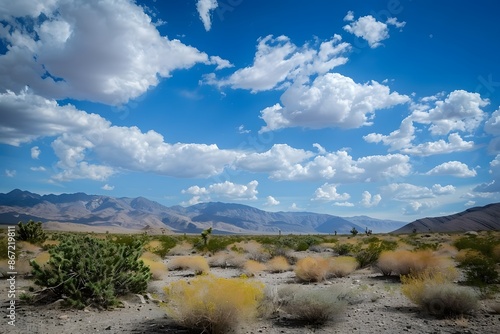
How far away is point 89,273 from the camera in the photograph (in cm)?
944

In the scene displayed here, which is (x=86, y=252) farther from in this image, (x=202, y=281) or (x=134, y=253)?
(x=202, y=281)

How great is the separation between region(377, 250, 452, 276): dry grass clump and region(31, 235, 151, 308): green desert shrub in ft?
32.7

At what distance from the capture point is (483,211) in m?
159

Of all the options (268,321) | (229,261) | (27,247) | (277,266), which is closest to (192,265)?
(229,261)

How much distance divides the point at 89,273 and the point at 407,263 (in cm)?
1174

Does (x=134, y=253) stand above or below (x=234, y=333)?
above

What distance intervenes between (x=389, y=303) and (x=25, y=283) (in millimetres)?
12878

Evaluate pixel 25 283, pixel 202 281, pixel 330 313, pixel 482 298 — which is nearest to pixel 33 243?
pixel 25 283

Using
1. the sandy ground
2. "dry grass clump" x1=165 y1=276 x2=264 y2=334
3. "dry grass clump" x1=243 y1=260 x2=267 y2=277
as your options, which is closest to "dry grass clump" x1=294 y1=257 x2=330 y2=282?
"dry grass clump" x1=243 y1=260 x2=267 y2=277

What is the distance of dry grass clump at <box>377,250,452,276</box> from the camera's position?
13.2 metres

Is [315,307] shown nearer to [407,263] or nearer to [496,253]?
[407,263]

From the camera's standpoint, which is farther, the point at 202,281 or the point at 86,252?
the point at 86,252

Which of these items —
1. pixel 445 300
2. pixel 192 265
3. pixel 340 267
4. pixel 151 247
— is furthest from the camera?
pixel 151 247

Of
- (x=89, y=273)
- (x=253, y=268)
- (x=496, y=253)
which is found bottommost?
(x=253, y=268)
